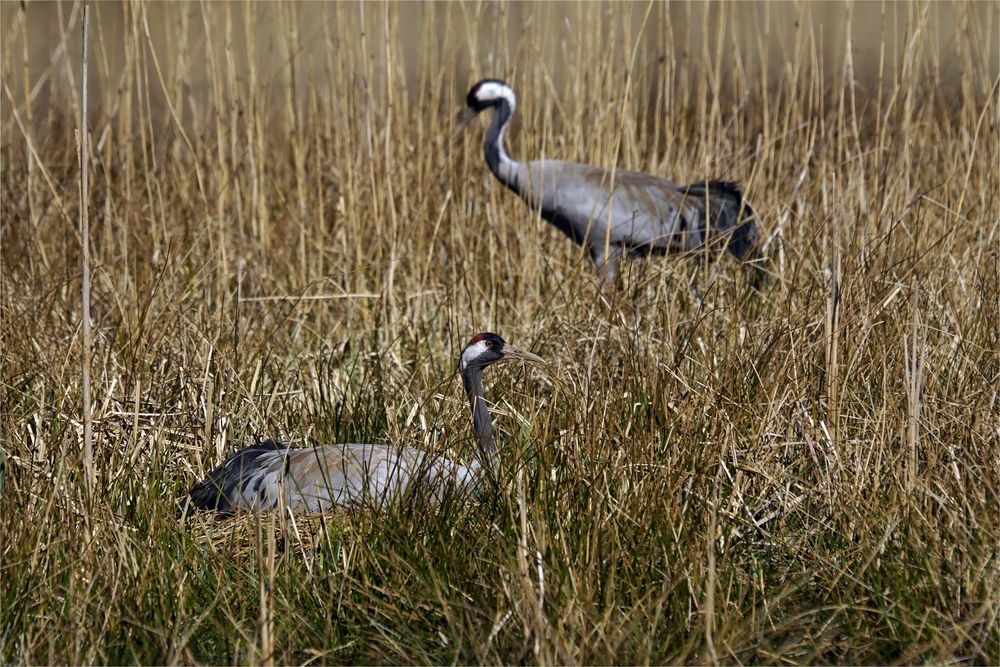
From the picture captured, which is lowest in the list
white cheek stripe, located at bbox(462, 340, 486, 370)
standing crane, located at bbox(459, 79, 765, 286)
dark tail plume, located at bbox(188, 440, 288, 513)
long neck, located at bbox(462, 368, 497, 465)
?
dark tail plume, located at bbox(188, 440, 288, 513)

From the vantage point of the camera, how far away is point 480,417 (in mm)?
2674

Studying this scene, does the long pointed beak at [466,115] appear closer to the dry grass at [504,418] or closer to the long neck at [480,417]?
the dry grass at [504,418]

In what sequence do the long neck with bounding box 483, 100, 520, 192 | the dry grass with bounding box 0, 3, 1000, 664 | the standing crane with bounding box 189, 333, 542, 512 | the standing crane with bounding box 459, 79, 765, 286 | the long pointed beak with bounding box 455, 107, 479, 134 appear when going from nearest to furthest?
the dry grass with bounding box 0, 3, 1000, 664 < the standing crane with bounding box 189, 333, 542, 512 < the standing crane with bounding box 459, 79, 765, 286 < the long neck with bounding box 483, 100, 520, 192 < the long pointed beak with bounding box 455, 107, 479, 134

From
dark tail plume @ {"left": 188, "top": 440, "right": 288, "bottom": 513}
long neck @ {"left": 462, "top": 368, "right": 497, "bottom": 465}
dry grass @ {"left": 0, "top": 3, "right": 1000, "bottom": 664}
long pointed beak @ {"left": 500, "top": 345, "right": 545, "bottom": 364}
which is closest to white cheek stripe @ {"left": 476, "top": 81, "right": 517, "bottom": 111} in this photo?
dry grass @ {"left": 0, "top": 3, "right": 1000, "bottom": 664}

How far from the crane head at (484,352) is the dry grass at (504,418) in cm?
11

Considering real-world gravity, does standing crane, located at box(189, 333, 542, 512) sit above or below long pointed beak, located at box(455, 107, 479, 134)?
below

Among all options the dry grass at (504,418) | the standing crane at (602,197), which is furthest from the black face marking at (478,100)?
the dry grass at (504,418)

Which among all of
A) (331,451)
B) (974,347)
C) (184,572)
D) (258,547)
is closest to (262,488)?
(331,451)

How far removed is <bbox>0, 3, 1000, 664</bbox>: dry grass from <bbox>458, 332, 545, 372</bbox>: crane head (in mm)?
115

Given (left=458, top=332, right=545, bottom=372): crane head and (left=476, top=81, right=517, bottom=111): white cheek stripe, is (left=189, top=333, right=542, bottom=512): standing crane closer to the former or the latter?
(left=458, top=332, right=545, bottom=372): crane head

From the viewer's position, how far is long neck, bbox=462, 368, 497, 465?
2522mm

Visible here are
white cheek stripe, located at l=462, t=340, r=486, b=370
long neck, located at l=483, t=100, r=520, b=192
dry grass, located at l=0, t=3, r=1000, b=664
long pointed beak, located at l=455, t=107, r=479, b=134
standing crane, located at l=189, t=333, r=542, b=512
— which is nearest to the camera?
dry grass, located at l=0, t=3, r=1000, b=664

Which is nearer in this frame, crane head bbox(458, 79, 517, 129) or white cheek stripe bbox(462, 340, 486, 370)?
white cheek stripe bbox(462, 340, 486, 370)

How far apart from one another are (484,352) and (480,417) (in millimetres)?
250
